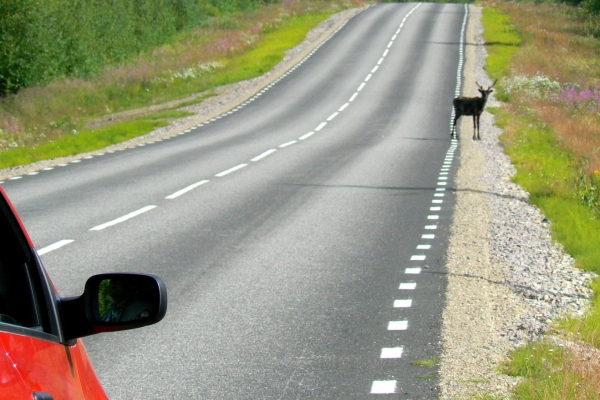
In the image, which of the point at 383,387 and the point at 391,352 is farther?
the point at 391,352

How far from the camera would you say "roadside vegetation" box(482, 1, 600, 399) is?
623cm

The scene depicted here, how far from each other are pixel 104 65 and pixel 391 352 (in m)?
43.9

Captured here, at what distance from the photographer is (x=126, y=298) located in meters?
2.68

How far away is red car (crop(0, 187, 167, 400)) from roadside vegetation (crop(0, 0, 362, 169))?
1915 cm

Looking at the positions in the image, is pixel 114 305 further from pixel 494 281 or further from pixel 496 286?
pixel 494 281

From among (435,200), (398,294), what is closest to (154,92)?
(435,200)

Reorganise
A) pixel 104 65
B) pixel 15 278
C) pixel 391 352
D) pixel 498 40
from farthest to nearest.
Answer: pixel 498 40 < pixel 104 65 < pixel 391 352 < pixel 15 278

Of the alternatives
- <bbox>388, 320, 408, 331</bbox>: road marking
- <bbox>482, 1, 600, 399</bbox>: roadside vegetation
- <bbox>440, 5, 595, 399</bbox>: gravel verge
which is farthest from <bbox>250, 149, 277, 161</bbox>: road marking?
<bbox>388, 320, 408, 331</bbox>: road marking

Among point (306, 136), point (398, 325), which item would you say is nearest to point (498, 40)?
point (306, 136)

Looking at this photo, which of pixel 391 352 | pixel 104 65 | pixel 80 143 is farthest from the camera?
pixel 104 65

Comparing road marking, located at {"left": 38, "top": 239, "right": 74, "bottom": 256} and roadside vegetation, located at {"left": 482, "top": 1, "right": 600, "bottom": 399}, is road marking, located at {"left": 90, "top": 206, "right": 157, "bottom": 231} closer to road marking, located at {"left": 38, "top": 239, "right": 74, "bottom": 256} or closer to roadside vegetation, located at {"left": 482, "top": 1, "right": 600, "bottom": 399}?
road marking, located at {"left": 38, "top": 239, "right": 74, "bottom": 256}

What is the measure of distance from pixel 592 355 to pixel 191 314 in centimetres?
317

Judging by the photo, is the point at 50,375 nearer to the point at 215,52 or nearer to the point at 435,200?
the point at 435,200

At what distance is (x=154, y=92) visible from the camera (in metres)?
42.4
